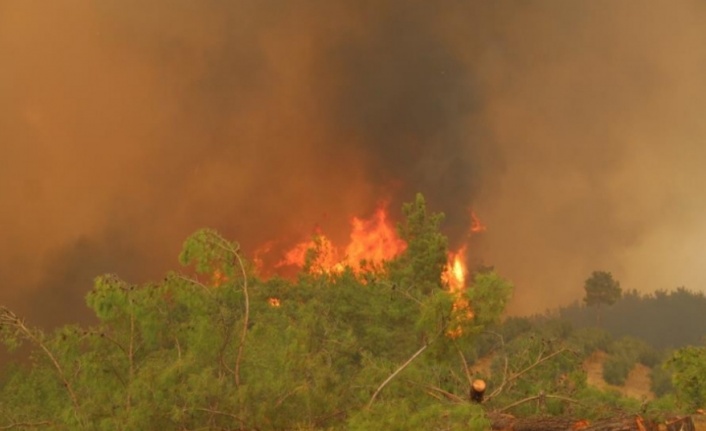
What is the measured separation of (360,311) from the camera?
1062 inches

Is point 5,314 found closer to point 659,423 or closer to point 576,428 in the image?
point 576,428

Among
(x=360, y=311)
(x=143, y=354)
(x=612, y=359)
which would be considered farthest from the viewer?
(x=612, y=359)

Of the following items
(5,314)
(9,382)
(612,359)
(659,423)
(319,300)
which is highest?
(612,359)

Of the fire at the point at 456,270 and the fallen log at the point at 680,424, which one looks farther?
the fire at the point at 456,270

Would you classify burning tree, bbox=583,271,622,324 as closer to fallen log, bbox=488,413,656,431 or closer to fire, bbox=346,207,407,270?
fire, bbox=346,207,407,270

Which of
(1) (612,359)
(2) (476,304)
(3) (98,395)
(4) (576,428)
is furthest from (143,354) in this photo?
(1) (612,359)

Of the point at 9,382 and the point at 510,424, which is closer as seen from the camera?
the point at 510,424

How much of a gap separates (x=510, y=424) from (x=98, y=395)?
7914mm

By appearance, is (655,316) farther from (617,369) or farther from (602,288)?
(617,369)

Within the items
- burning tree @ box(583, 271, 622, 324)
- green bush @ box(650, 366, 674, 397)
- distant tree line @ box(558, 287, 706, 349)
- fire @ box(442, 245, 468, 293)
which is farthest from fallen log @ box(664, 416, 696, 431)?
distant tree line @ box(558, 287, 706, 349)

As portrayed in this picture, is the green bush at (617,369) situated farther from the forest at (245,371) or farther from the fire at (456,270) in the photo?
the forest at (245,371)

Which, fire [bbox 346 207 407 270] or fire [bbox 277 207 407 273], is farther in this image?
fire [bbox 346 207 407 270]

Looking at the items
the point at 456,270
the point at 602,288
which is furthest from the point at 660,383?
the point at 602,288

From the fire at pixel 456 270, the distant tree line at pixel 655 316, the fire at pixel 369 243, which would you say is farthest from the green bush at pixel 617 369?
the distant tree line at pixel 655 316
